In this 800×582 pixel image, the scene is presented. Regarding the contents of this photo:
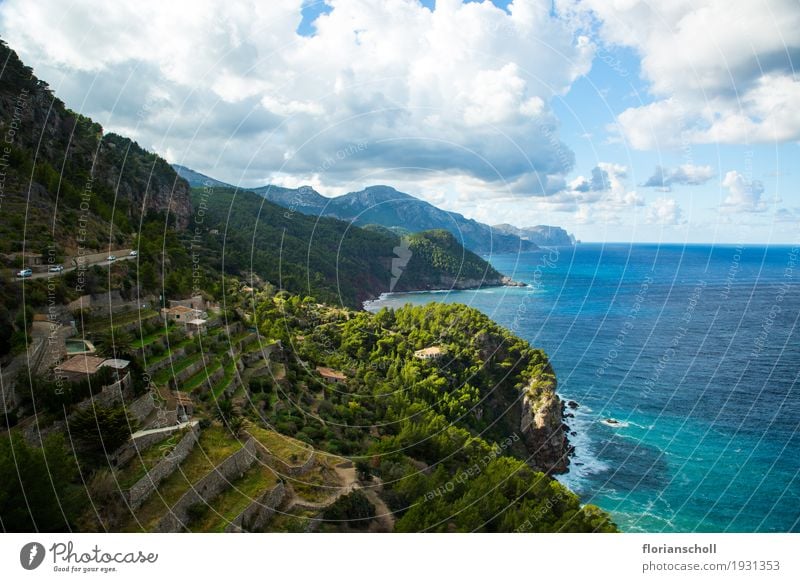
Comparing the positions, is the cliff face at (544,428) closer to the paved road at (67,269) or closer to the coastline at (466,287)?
the paved road at (67,269)

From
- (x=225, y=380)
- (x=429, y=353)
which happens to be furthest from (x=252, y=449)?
(x=429, y=353)

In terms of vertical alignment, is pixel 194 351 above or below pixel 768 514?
above

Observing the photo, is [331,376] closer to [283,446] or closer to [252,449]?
[283,446]

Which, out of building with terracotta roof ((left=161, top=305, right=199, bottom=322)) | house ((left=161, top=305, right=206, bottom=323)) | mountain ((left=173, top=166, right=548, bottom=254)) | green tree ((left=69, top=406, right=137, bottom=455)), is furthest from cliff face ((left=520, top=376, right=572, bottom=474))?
mountain ((left=173, top=166, right=548, bottom=254))

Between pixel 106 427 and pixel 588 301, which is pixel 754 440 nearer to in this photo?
pixel 106 427

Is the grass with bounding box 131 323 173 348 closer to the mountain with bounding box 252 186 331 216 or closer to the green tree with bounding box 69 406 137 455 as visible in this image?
the green tree with bounding box 69 406 137 455

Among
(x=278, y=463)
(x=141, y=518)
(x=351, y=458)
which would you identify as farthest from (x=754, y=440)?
(x=141, y=518)

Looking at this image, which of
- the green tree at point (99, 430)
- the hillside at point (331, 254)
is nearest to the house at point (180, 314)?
the green tree at point (99, 430)
